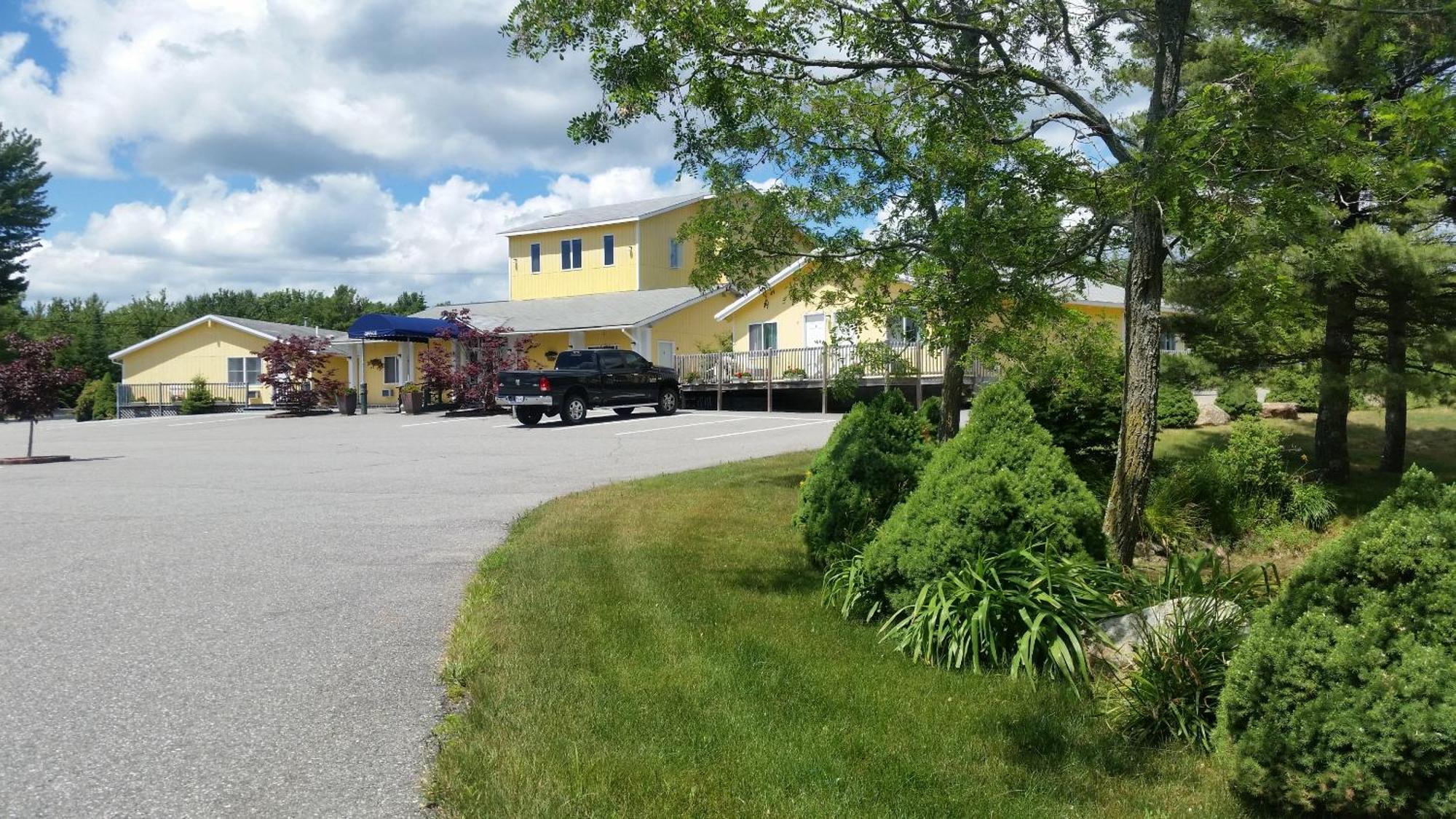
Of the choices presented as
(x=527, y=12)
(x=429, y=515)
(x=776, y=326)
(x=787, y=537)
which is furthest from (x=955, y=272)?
(x=776, y=326)

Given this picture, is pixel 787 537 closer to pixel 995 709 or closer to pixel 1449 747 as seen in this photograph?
pixel 995 709

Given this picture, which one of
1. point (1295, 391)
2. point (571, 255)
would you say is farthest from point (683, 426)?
point (571, 255)

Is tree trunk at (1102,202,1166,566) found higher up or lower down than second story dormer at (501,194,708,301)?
lower down

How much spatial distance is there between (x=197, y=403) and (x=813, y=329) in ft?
83.1

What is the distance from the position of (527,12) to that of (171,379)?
45092 millimetres

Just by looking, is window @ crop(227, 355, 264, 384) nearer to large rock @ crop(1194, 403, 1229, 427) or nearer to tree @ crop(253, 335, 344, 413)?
tree @ crop(253, 335, 344, 413)

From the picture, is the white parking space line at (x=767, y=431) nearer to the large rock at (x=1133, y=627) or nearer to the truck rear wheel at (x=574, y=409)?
the truck rear wheel at (x=574, y=409)

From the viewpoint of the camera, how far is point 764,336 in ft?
108

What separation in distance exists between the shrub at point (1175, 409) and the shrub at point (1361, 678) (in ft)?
48.6

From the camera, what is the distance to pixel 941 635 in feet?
16.5

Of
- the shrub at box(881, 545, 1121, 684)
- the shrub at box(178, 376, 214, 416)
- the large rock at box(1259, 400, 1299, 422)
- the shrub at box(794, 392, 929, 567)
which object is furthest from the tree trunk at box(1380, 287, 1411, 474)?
the shrub at box(178, 376, 214, 416)

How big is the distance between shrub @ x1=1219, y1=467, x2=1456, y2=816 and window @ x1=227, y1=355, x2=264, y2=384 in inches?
1772

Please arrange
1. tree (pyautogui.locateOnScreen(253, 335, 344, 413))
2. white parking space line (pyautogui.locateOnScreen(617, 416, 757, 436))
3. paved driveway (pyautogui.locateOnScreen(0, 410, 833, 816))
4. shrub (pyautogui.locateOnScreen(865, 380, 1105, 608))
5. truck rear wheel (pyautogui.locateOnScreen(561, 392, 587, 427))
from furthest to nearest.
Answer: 1. tree (pyautogui.locateOnScreen(253, 335, 344, 413))
2. truck rear wheel (pyautogui.locateOnScreen(561, 392, 587, 427))
3. white parking space line (pyautogui.locateOnScreen(617, 416, 757, 436))
4. shrub (pyautogui.locateOnScreen(865, 380, 1105, 608))
5. paved driveway (pyautogui.locateOnScreen(0, 410, 833, 816))

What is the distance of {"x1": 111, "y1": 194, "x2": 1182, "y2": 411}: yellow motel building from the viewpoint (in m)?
31.0
